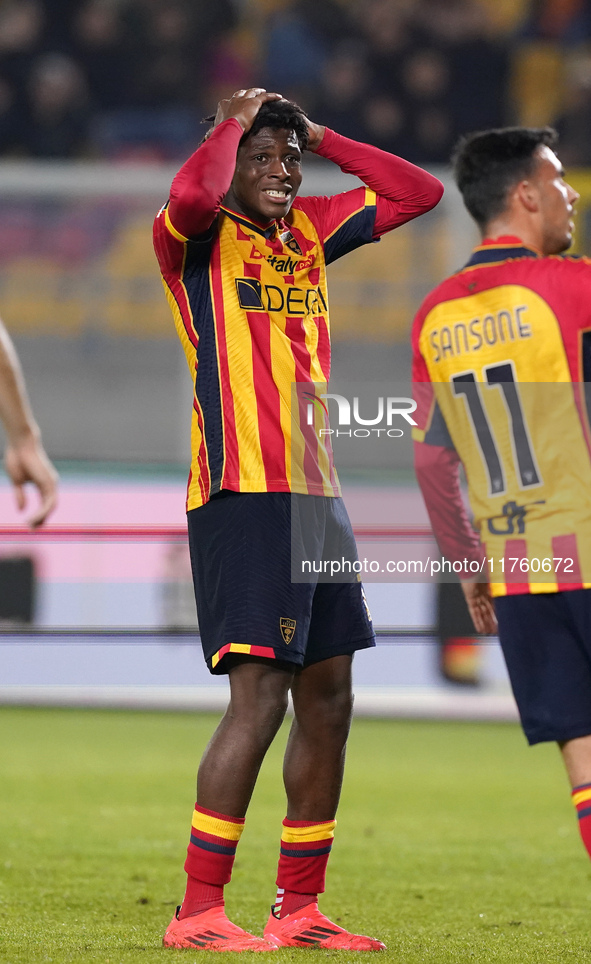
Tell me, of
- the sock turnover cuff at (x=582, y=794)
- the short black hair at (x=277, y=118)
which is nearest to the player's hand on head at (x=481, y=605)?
the sock turnover cuff at (x=582, y=794)

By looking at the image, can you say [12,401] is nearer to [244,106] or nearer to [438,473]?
[244,106]

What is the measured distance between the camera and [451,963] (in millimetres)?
2676

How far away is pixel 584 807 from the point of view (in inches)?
95.2

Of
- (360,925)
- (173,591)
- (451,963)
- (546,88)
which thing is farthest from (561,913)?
(546,88)

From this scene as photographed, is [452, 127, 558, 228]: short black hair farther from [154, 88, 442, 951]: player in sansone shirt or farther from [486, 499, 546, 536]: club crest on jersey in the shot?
[486, 499, 546, 536]: club crest on jersey

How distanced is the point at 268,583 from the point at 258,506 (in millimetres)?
175

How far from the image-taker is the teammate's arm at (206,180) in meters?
2.73

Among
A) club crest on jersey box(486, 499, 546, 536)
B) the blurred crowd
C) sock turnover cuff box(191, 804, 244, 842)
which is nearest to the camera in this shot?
club crest on jersey box(486, 499, 546, 536)

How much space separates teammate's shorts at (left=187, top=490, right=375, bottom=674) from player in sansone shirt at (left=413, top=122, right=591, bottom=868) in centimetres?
35

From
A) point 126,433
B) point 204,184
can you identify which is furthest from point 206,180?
point 126,433

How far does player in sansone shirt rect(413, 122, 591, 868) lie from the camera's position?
8.00ft

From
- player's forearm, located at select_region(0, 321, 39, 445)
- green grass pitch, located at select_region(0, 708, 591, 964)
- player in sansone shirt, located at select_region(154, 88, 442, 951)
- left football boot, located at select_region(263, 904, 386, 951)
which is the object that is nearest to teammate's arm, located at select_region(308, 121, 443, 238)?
player in sansone shirt, located at select_region(154, 88, 442, 951)

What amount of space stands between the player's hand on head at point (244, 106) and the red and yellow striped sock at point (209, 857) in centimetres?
155

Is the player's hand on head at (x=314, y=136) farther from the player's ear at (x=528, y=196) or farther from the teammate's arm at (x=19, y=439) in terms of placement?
the teammate's arm at (x=19, y=439)
